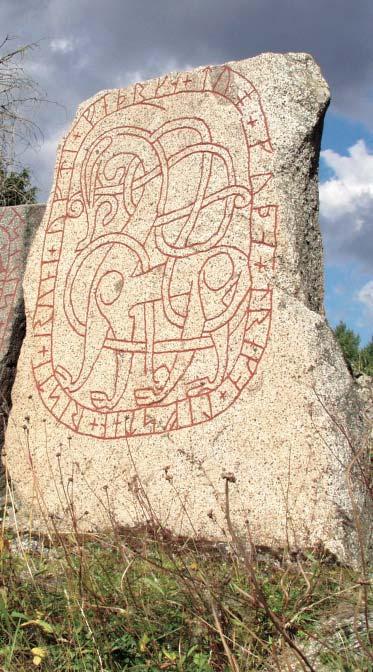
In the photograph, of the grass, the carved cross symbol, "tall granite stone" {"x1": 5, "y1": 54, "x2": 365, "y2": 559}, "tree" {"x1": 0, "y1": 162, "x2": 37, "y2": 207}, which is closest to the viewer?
the grass

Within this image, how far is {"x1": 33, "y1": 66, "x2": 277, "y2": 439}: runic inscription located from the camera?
3.65 m

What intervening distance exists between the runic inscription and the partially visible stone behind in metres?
0.41

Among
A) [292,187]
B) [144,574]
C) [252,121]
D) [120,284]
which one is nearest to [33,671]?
[144,574]

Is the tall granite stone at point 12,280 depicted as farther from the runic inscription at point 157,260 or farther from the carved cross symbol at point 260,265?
the carved cross symbol at point 260,265

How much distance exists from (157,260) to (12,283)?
1.38m

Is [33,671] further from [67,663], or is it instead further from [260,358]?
[260,358]

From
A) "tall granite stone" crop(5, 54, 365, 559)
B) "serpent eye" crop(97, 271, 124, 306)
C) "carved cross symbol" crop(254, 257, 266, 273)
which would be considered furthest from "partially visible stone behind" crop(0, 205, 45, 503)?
"carved cross symbol" crop(254, 257, 266, 273)

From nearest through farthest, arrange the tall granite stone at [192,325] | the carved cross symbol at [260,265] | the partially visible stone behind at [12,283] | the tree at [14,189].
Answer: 1. the tall granite stone at [192,325]
2. the carved cross symbol at [260,265]
3. the partially visible stone behind at [12,283]
4. the tree at [14,189]

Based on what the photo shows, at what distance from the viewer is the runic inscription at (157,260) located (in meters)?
3.65

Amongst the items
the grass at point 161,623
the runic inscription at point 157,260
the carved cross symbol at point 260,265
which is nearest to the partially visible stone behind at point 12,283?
the runic inscription at point 157,260

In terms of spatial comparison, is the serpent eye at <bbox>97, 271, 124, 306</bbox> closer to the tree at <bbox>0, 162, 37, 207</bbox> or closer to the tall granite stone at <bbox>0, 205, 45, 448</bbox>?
the tall granite stone at <bbox>0, 205, 45, 448</bbox>

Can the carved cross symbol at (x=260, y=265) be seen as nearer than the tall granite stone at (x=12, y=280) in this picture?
Yes

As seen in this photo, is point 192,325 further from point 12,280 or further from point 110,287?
point 12,280

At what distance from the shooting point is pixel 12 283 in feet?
16.2
